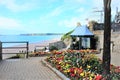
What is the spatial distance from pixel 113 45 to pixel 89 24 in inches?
223

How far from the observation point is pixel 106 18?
10617 mm

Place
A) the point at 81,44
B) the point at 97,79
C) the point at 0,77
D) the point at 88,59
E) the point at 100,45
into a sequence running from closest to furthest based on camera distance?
the point at 97,79, the point at 0,77, the point at 88,59, the point at 100,45, the point at 81,44

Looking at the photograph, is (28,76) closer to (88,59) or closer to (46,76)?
(46,76)

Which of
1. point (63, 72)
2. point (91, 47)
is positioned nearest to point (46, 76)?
point (63, 72)

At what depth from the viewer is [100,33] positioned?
2784cm

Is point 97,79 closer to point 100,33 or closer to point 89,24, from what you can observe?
point 100,33

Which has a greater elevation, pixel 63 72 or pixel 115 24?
pixel 115 24

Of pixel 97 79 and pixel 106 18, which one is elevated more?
pixel 106 18

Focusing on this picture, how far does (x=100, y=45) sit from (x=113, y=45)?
2738mm

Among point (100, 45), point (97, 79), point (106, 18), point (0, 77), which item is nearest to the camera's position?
point (97, 79)

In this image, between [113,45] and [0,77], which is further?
[113,45]

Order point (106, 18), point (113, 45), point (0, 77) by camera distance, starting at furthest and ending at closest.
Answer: point (113, 45), point (0, 77), point (106, 18)

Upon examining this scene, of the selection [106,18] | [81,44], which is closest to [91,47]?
[81,44]

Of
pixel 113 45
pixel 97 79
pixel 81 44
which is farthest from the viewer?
pixel 81 44
